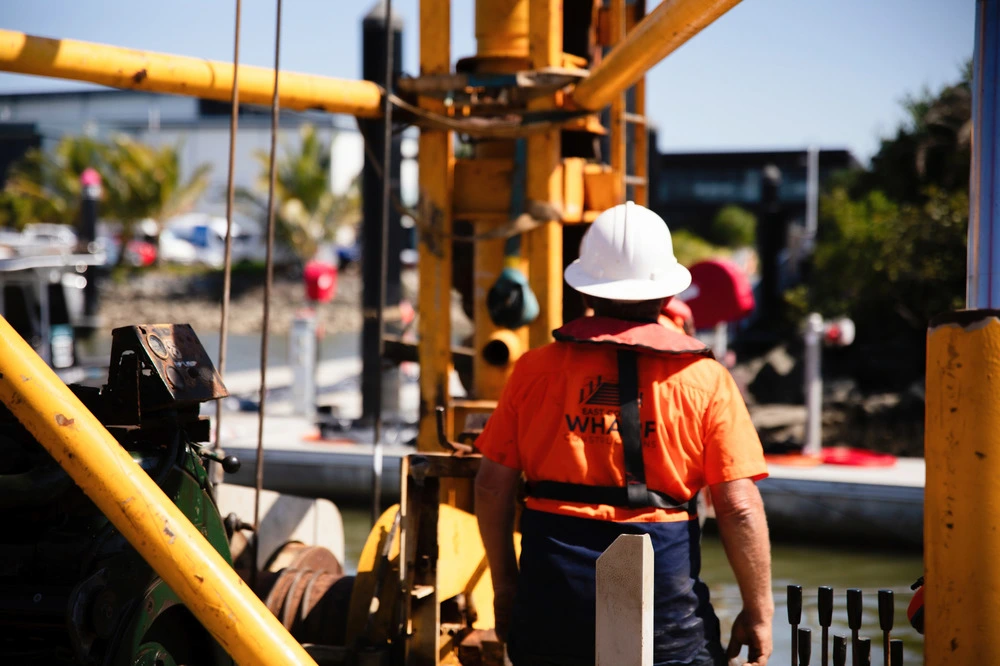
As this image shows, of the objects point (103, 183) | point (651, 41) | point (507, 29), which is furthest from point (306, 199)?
point (651, 41)

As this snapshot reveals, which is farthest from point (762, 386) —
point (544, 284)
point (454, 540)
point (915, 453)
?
point (454, 540)

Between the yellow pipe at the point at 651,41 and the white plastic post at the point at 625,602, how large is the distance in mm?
2045

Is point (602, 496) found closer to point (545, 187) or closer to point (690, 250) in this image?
point (545, 187)

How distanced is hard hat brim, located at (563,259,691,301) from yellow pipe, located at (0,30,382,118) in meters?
2.31

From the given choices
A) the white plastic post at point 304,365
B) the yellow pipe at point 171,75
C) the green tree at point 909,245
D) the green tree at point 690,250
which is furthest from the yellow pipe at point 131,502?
the green tree at point 690,250

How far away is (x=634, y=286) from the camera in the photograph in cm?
322

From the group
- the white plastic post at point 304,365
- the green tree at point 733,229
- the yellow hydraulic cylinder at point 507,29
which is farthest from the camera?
the green tree at point 733,229

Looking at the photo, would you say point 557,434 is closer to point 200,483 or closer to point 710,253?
point 200,483

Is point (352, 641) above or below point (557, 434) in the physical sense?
below

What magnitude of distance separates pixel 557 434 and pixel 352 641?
4.93 ft

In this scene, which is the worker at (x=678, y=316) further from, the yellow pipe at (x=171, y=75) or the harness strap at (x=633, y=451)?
the harness strap at (x=633, y=451)

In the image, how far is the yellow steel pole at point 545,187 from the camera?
5.31 meters

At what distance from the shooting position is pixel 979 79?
2986 millimetres

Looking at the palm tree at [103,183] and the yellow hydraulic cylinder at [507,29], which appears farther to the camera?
the palm tree at [103,183]
